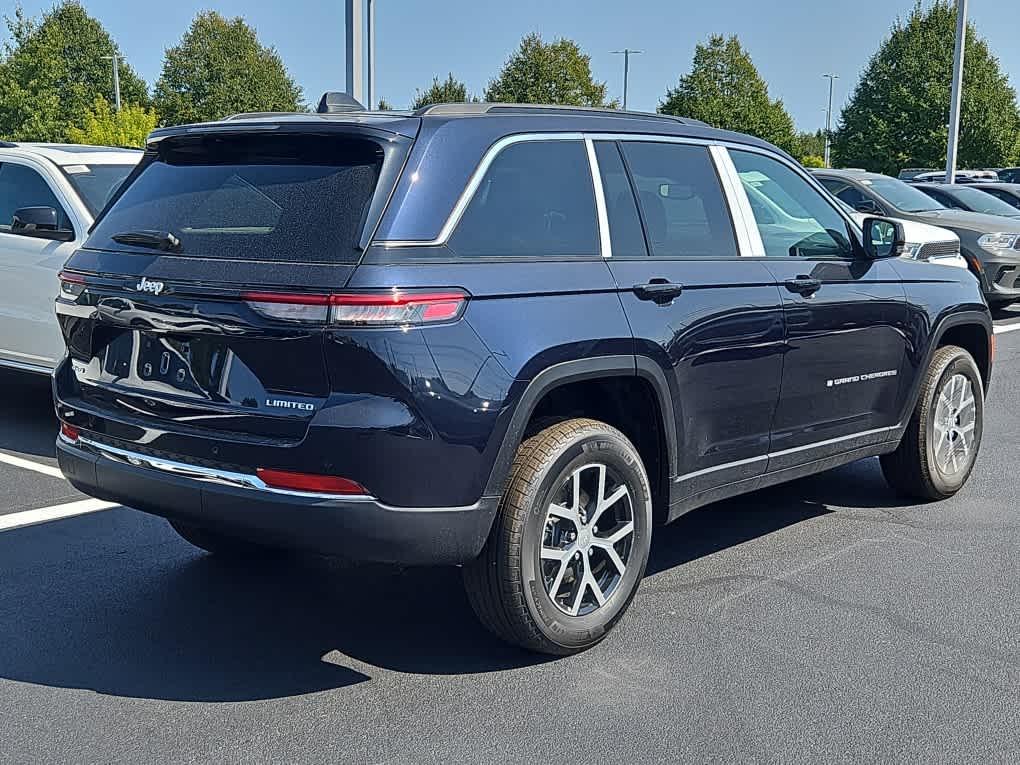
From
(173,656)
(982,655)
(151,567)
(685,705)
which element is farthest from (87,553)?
(982,655)

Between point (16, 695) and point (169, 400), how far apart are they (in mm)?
1014

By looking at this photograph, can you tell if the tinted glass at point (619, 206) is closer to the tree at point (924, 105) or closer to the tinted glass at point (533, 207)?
the tinted glass at point (533, 207)

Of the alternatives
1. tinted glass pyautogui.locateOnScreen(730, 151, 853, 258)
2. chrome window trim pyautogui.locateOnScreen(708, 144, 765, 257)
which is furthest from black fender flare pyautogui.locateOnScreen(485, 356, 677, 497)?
tinted glass pyautogui.locateOnScreen(730, 151, 853, 258)

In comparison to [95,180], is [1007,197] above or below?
above

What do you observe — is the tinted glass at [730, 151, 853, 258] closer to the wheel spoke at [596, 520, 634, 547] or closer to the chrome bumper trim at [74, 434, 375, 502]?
the wheel spoke at [596, 520, 634, 547]

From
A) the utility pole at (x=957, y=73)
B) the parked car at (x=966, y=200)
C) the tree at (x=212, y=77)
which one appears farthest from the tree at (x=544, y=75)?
the parked car at (x=966, y=200)

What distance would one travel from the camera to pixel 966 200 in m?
16.8

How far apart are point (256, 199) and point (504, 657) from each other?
171 cm

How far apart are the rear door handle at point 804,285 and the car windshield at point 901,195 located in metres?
10.1

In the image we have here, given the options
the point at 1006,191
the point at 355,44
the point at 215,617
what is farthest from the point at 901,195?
the point at 215,617

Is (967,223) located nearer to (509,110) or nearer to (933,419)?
(933,419)

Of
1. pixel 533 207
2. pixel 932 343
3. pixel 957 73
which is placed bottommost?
pixel 932 343

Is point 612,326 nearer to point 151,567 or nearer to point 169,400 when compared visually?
point 169,400

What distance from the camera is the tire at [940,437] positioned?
19.2 ft
